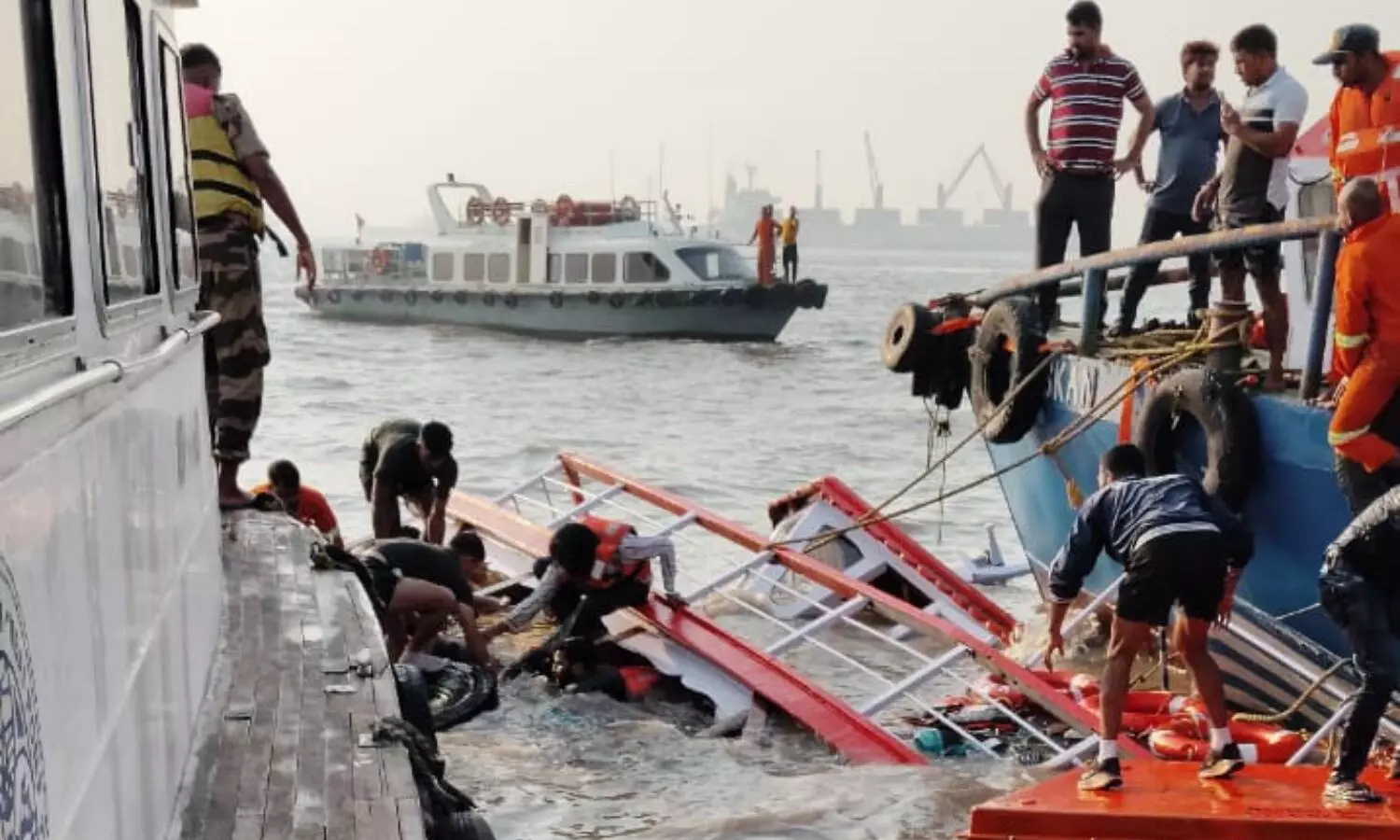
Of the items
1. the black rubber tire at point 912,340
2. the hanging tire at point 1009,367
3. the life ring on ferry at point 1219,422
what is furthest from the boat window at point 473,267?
the life ring on ferry at point 1219,422

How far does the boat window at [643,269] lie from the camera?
37.8m

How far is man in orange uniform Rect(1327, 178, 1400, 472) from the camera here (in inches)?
233

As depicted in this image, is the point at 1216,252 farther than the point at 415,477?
No

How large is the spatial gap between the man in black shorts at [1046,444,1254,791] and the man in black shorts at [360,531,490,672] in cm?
316

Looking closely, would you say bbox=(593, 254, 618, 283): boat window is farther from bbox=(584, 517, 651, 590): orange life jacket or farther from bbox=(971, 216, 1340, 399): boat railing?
bbox=(584, 517, 651, 590): orange life jacket

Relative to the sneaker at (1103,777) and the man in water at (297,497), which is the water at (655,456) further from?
the man in water at (297,497)

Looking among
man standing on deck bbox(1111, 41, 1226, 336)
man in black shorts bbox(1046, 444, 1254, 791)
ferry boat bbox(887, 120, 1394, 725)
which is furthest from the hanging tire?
man in black shorts bbox(1046, 444, 1254, 791)

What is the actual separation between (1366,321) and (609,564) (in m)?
4.13

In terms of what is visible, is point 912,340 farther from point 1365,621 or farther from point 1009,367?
point 1365,621

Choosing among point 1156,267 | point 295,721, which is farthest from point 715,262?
point 295,721

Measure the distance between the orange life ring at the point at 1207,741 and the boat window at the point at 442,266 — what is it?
1447 inches

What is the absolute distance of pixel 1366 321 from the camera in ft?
20.0

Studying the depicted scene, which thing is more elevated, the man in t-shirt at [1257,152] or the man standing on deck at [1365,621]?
the man in t-shirt at [1257,152]

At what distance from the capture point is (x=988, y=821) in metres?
5.46
